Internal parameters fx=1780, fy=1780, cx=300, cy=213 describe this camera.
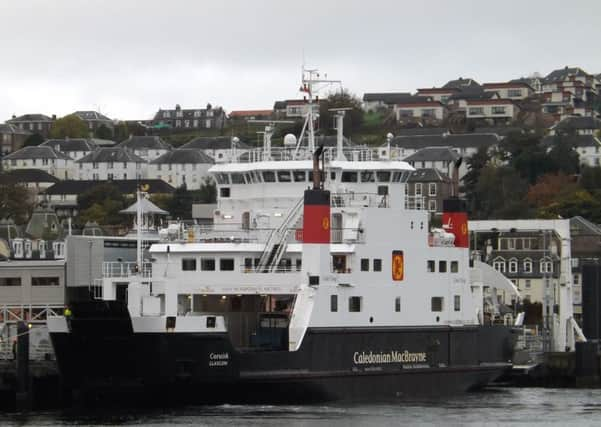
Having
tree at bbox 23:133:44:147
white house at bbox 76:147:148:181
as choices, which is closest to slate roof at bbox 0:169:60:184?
white house at bbox 76:147:148:181

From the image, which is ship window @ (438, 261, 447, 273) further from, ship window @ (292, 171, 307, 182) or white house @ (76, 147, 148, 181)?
white house @ (76, 147, 148, 181)

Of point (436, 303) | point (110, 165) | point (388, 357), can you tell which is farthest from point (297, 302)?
point (110, 165)

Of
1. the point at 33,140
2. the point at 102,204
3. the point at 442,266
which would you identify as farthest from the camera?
the point at 33,140

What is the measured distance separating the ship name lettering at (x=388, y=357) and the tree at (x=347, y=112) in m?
63.4

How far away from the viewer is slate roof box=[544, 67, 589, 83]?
604ft

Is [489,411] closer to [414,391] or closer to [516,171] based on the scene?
[414,391]

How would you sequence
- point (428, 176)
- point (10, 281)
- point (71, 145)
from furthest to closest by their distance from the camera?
point (71, 145) < point (428, 176) < point (10, 281)

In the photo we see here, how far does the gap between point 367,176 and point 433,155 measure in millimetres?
75554

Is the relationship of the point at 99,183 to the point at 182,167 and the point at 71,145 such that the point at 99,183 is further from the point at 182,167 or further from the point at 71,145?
the point at 71,145

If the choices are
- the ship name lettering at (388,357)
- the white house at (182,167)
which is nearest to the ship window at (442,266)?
the ship name lettering at (388,357)

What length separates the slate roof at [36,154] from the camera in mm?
148875

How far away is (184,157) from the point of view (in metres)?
145

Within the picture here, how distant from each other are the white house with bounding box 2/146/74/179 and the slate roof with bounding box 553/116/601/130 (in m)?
40.9

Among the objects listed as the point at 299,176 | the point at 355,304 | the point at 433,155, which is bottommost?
the point at 355,304
